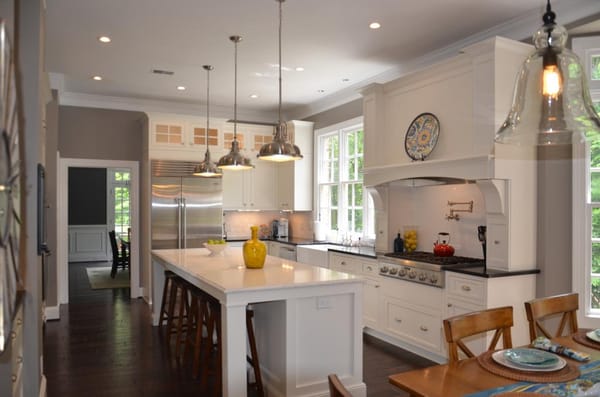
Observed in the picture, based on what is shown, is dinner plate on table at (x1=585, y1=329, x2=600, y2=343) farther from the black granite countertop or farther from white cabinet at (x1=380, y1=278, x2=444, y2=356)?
white cabinet at (x1=380, y1=278, x2=444, y2=356)

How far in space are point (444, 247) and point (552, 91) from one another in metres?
3.04

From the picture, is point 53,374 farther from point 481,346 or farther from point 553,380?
point 553,380

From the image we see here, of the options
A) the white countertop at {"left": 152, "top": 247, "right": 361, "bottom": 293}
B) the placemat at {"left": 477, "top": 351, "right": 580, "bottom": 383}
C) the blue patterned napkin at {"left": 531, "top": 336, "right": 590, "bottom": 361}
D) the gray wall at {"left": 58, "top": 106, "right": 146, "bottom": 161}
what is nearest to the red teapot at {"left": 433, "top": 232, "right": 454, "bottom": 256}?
the white countertop at {"left": 152, "top": 247, "right": 361, "bottom": 293}

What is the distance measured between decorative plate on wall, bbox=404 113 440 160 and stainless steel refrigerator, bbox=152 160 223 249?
3.18 meters

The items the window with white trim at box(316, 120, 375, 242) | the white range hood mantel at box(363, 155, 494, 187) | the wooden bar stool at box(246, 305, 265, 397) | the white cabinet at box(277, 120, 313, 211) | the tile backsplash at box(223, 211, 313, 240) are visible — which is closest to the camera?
the wooden bar stool at box(246, 305, 265, 397)

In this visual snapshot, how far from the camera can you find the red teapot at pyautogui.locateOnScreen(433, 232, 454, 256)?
4465 millimetres

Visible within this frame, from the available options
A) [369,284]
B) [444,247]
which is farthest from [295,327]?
[444,247]

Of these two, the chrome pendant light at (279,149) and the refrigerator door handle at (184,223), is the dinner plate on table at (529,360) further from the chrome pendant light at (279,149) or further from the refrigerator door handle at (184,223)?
the refrigerator door handle at (184,223)

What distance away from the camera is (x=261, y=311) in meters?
3.65

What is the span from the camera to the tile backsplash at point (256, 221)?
749 cm

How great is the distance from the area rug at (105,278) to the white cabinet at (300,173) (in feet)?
10.8

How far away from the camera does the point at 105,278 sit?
8.70m

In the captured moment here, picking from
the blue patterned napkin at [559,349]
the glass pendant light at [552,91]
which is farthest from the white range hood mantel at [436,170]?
the glass pendant light at [552,91]

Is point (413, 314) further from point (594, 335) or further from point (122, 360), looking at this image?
point (122, 360)
